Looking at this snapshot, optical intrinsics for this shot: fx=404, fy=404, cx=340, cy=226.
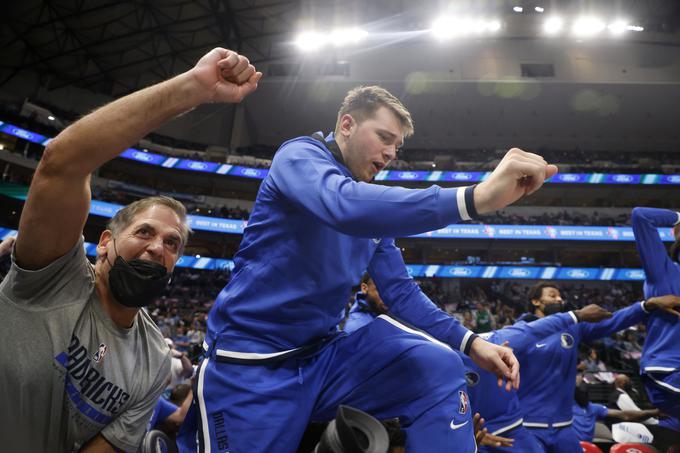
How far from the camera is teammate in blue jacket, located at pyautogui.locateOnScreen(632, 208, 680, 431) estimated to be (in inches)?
132

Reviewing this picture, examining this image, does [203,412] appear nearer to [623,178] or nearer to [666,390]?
[666,390]

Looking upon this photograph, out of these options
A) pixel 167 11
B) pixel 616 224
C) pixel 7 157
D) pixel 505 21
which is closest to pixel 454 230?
pixel 616 224

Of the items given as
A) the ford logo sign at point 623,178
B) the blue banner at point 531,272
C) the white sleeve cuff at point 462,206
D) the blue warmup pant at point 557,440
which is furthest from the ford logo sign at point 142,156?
the ford logo sign at point 623,178

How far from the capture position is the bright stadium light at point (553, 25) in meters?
20.2

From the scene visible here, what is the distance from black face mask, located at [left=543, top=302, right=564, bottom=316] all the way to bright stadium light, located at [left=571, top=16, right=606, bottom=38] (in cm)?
2185

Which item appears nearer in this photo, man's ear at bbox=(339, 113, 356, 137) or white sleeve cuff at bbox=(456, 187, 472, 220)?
white sleeve cuff at bbox=(456, 187, 472, 220)

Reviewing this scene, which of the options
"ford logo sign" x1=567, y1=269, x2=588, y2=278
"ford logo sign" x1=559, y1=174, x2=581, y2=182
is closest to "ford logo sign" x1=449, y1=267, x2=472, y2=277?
"ford logo sign" x1=567, y1=269, x2=588, y2=278

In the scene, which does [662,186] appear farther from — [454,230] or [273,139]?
[273,139]

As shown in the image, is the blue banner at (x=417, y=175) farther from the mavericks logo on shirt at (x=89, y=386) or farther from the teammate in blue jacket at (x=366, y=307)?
the mavericks logo on shirt at (x=89, y=386)

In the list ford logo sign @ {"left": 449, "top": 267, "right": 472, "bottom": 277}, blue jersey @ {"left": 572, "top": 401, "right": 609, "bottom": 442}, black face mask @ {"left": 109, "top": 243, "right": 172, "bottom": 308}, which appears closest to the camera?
black face mask @ {"left": 109, "top": 243, "right": 172, "bottom": 308}

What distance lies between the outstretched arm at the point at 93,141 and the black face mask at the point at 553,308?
3.80m

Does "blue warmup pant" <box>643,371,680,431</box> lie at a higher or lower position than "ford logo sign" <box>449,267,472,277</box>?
lower

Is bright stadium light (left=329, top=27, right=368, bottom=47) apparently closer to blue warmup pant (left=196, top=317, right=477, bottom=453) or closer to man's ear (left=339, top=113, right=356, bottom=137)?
man's ear (left=339, top=113, right=356, bottom=137)

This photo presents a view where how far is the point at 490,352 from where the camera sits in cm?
155
